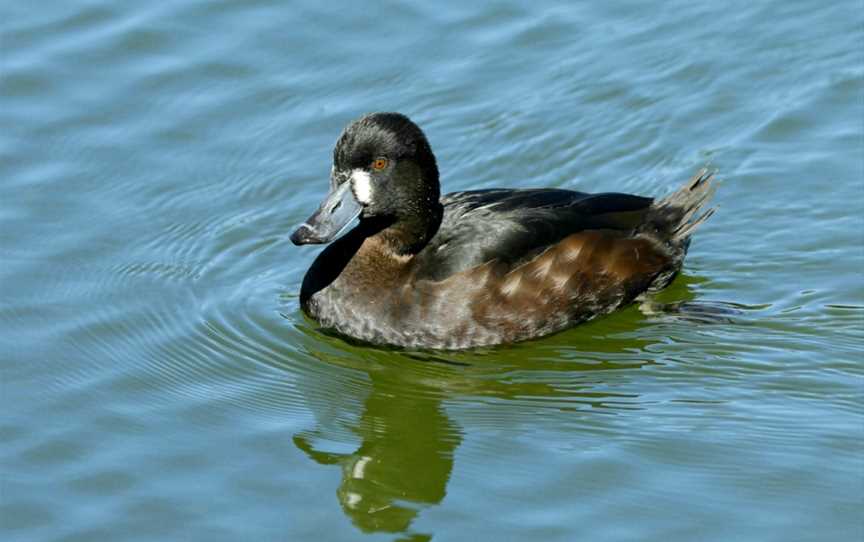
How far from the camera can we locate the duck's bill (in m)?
8.27

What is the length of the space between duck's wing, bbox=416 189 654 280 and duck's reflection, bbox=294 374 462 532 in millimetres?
819

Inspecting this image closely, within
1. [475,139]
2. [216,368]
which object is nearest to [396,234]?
[216,368]

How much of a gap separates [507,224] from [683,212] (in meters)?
1.17

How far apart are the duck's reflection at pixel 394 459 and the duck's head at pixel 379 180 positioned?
91 cm

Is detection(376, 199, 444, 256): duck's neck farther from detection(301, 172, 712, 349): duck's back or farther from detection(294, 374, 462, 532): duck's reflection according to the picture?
detection(294, 374, 462, 532): duck's reflection

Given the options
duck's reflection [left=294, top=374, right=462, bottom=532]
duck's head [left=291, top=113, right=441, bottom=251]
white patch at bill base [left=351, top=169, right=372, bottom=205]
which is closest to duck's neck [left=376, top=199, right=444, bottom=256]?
duck's head [left=291, top=113, right=441, bottom=251]

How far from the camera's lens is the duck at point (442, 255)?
8.27 metres

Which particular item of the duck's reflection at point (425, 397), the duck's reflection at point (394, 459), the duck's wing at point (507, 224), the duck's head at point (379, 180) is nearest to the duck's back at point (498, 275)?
the duck's wing at point (507, 224)

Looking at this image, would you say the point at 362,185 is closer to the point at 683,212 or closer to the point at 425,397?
the point at 425,397

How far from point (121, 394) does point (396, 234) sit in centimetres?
171

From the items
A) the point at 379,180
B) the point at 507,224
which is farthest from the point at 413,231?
the point at 507,224

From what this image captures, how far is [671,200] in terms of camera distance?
9078 mm

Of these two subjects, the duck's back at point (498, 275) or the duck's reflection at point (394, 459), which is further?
the duck's back at point (498, 275)

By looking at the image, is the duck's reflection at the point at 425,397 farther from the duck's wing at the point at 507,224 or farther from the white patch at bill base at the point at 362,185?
the white patch at bill base at the point at 362,185
